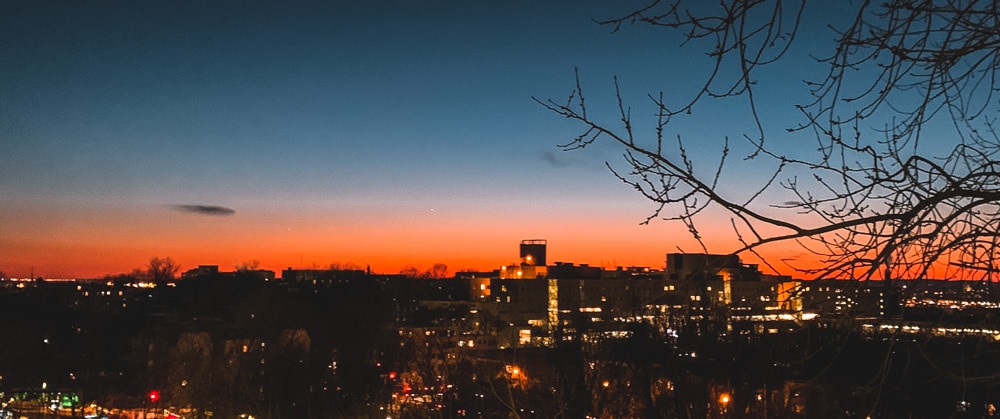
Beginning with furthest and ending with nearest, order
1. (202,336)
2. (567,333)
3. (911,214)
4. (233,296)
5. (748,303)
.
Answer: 1. (233,296)
2. (202,336)
3. (567,333)
4. (748,303)
5. (911,214)

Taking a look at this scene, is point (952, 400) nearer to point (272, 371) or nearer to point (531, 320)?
point (272, 371)

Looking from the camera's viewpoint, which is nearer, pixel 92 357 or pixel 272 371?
pixel 272 371

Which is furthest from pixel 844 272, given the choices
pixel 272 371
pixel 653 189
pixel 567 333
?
pixel 272 371

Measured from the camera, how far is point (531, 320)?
39.5m

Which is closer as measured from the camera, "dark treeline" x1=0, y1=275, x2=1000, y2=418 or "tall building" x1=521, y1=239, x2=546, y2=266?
"dark treeline" x1=0, y1=275, x2=1000, y2=418

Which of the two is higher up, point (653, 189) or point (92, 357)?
point (653, 189)

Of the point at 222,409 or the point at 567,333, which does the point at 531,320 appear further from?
the point at 567,333

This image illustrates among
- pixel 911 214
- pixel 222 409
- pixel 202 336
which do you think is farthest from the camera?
pixel 202 336

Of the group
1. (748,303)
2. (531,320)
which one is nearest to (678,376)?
(748,303)

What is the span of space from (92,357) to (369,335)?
38.9ft

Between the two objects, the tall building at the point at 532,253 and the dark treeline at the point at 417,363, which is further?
the tall building at the point at 532,253

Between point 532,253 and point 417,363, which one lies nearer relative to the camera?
point 417,363

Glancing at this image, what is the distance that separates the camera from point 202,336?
100 feet

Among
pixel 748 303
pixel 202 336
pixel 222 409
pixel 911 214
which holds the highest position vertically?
pixel 911 214
